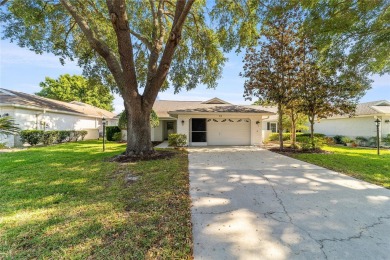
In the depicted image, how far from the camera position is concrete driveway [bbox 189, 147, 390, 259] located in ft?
8.38

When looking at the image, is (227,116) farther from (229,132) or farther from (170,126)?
(170,126)

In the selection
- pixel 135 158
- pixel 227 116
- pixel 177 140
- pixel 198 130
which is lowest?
pixel 135 158

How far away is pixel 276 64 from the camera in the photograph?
1160 centimetres

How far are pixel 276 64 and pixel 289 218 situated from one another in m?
10.5

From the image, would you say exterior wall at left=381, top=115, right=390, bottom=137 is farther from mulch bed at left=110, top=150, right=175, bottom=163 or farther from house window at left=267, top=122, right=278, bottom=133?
mulch bed at left=110, top=150, right=175, bottom=163

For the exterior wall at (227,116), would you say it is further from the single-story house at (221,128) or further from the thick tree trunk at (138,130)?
the thick tree trunk at (138,130)

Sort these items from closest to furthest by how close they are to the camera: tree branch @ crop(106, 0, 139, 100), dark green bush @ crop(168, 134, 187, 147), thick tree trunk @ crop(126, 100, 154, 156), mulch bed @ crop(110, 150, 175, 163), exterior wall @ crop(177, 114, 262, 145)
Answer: tree branch @ crop(106, 0, 139, 100)
mulch bed @ crop(110, 150, 175, 163)
thick tree trunk @ crop(126, 100, 154, 156)
dark green bush @ crop(168, 134, 187, 147)
exterior wall @ crop(177, 114, 262, 145)

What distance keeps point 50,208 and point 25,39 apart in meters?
11.2

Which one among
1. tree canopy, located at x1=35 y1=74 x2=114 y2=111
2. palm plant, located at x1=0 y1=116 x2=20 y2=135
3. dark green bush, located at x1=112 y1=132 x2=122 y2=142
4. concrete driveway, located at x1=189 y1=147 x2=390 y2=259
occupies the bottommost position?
concrete driveway, located at x1=189 y1=147 x2=390 y2=259

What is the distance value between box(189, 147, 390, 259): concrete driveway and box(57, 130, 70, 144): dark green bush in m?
14.8

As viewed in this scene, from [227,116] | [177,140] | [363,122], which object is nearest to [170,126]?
[177,140]

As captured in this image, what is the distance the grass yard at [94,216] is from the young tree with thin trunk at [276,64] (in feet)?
27.8

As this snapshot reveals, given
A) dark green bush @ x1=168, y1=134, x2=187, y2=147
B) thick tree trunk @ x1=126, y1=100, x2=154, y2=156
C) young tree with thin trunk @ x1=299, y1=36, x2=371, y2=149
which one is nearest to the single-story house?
dark green bush @ x1=168, y1=134, x2=187, y2=147

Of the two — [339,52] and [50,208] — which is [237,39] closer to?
[339,52]
